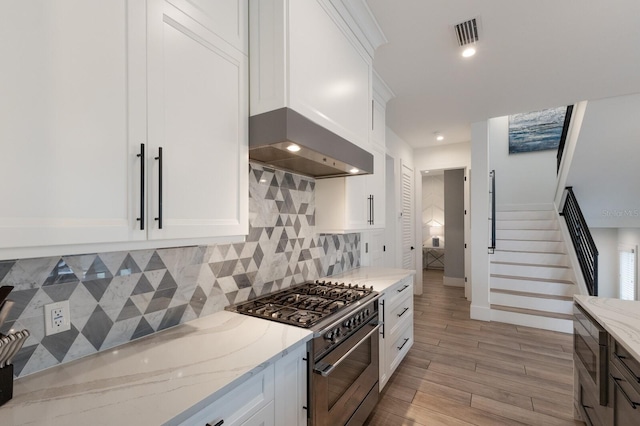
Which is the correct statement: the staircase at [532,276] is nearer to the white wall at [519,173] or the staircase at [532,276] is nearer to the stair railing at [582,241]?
the stair railing at [582,241]

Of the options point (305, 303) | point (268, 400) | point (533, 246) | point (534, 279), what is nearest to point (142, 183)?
point (268, 400)

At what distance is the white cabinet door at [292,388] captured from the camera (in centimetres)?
118

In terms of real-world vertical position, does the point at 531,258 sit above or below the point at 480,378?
above

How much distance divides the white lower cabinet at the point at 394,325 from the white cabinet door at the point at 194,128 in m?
1.43

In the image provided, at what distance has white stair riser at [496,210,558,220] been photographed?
5.24 m

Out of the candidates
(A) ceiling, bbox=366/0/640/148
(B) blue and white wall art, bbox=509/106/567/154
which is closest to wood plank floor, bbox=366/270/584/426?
(A) ceiling, bbox=366/0/640/148

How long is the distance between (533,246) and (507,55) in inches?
135

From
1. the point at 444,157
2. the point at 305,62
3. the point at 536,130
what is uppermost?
the point at 536,130

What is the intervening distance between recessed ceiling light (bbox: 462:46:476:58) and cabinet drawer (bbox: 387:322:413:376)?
2426 millimetres

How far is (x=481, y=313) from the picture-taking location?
4012 millimetres

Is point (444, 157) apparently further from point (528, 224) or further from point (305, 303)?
point (305, 303)

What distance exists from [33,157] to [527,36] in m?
2.97

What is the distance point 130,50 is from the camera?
0.94 m

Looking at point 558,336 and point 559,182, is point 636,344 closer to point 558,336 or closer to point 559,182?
point 558,336
